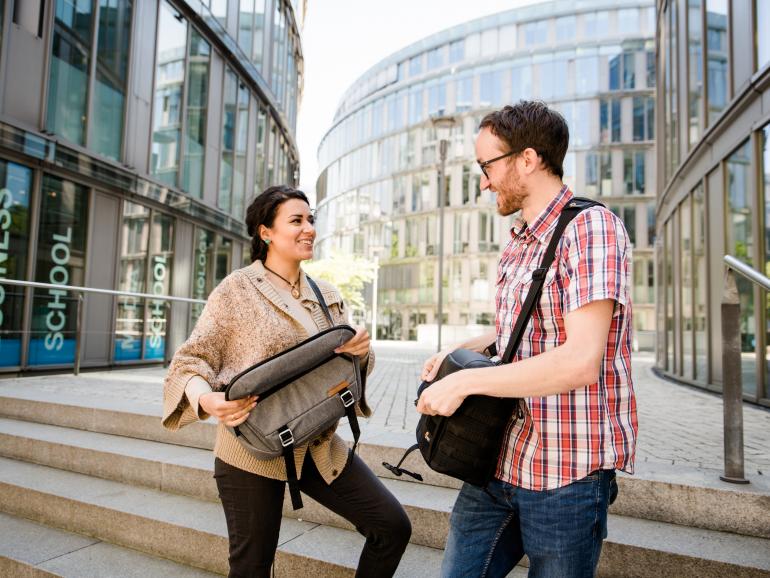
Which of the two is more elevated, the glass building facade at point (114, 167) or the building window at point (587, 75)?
the building window at point (587, 75)

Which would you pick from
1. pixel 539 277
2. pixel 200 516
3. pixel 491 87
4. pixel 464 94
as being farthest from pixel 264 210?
pixel 464 94

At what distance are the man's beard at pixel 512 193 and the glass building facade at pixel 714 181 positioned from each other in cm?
482

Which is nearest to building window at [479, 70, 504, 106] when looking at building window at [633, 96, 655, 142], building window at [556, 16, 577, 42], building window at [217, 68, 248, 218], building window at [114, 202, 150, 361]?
building window at [556, 16, 577, 42]

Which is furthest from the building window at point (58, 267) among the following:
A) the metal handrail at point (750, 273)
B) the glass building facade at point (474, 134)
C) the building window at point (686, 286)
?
the glass building facade at point (474, 134)

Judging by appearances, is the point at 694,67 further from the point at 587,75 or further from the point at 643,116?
the point at 587,75

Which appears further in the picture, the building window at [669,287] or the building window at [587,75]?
the building window at [587,75]

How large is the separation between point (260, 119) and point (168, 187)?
6966 millimetres

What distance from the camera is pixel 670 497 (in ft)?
10.4

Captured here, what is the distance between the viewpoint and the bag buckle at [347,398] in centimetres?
223

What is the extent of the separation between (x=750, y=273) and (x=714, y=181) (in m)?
7.06

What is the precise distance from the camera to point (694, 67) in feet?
34.4

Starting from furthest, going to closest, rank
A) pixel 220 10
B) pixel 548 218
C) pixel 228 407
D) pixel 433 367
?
1. pixel 220 10
2. pixel 228 407
3. pixel 433 367
4. pixel 548 218

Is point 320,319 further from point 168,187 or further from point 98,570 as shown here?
point 168,187

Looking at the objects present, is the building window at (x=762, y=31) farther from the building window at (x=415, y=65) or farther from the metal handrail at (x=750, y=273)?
the building window at (x=415, y=65)
